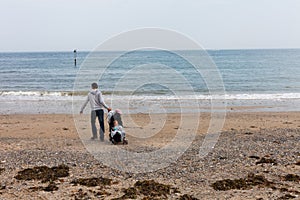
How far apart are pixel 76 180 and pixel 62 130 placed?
7380 mm

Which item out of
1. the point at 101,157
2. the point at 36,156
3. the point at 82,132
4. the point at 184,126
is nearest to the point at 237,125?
the point at 184,126

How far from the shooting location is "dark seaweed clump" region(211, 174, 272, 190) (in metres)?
8.22

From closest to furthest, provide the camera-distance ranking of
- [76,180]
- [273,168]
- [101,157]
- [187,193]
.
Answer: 1. [187,193]
2. [76,180]
3. [273,168]
4. [101,157]

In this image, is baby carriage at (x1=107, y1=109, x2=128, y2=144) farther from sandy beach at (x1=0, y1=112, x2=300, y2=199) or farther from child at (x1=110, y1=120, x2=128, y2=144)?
sandy beach at (x1=0, y1=112, x2=300, y2=199)

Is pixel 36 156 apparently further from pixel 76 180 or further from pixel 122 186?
pixel 122 186

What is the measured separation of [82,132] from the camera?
48.4ft

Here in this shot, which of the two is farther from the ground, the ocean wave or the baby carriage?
the ocean wave

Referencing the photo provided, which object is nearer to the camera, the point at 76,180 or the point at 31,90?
the point at 76,180

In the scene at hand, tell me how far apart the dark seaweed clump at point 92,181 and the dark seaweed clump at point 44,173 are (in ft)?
1.89

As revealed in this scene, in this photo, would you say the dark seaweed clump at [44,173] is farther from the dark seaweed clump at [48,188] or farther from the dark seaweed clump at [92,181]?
the dark seaweed clump at [92,181]

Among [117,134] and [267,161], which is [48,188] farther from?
[267,161]

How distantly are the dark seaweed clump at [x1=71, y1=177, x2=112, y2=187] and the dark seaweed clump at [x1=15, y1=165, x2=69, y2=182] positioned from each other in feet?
1.89

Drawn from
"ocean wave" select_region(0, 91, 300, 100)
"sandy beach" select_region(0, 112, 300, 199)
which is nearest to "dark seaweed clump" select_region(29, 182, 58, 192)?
"sandy beach" select_region(0, 112, 300, 199)

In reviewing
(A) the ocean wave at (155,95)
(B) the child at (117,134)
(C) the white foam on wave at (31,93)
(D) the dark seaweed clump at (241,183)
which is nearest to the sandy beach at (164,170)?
(D) the dark seaweed clump at (241,183)
